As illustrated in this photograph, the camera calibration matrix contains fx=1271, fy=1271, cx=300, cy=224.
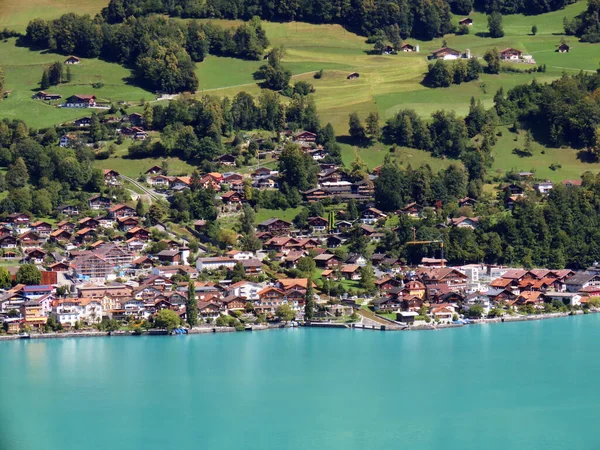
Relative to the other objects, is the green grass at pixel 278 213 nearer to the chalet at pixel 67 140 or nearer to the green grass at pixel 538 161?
the chalet at pixel 67 140

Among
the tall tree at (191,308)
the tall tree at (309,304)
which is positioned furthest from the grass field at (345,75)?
the tall tree at (309,304)

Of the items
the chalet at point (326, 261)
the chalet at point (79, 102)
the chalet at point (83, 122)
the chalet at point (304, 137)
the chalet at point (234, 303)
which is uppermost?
the chalet at point (79, 102)

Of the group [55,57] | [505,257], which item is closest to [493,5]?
[55,57]

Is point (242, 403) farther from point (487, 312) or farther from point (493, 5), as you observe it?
point (493, 5)

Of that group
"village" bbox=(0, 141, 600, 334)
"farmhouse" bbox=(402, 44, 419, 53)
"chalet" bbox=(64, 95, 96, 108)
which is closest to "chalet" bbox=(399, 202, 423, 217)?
"village" bbox=(0, 141, 600, 334)

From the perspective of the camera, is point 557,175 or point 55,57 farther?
point 55,57

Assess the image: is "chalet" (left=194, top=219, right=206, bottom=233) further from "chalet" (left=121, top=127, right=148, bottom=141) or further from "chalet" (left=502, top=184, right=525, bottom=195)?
"chalet" (left=502, top=184, right=525, bottom=195)

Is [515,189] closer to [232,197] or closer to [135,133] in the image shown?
[232,197]
